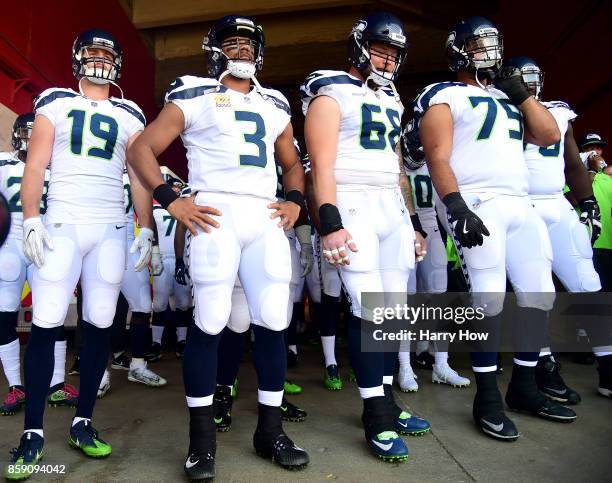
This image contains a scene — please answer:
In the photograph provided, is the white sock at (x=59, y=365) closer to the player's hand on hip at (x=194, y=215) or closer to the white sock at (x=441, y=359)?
the player's hand on hip at (x=194, y=215)

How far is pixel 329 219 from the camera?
2434mm

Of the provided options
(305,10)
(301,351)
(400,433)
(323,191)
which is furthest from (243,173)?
(305,10)

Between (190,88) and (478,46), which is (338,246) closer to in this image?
(190,88)

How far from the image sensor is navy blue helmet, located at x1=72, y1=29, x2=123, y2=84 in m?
2.74

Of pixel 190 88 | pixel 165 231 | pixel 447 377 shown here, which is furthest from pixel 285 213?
pixel 165 231

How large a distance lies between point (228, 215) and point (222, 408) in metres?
1.18

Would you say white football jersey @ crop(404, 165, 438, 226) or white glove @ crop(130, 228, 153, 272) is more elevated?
white football jersey @ crop(404, 165, 438, 226)

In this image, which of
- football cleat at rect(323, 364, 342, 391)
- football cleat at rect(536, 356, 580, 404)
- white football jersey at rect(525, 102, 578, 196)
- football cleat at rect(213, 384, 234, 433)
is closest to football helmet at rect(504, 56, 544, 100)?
white football jersey at rect(525, 102, 578, 196)

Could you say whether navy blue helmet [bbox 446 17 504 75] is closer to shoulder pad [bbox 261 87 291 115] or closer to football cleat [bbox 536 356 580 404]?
shoulder pad [bbox 261 87 291 115]

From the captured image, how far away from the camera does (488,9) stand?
895 centimetres

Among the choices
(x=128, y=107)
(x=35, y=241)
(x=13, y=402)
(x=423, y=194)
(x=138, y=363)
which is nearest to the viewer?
(x=35, y=241)

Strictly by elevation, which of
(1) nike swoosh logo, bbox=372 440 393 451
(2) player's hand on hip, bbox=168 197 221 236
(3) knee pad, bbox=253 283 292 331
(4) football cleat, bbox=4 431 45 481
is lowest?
(4) football cleat, bbox=4 431 45 481

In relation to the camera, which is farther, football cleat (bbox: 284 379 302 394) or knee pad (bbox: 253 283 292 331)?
football cleat (bbox: 284 379 302 394)

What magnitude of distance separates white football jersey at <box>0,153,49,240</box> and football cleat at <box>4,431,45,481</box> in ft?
5.97
